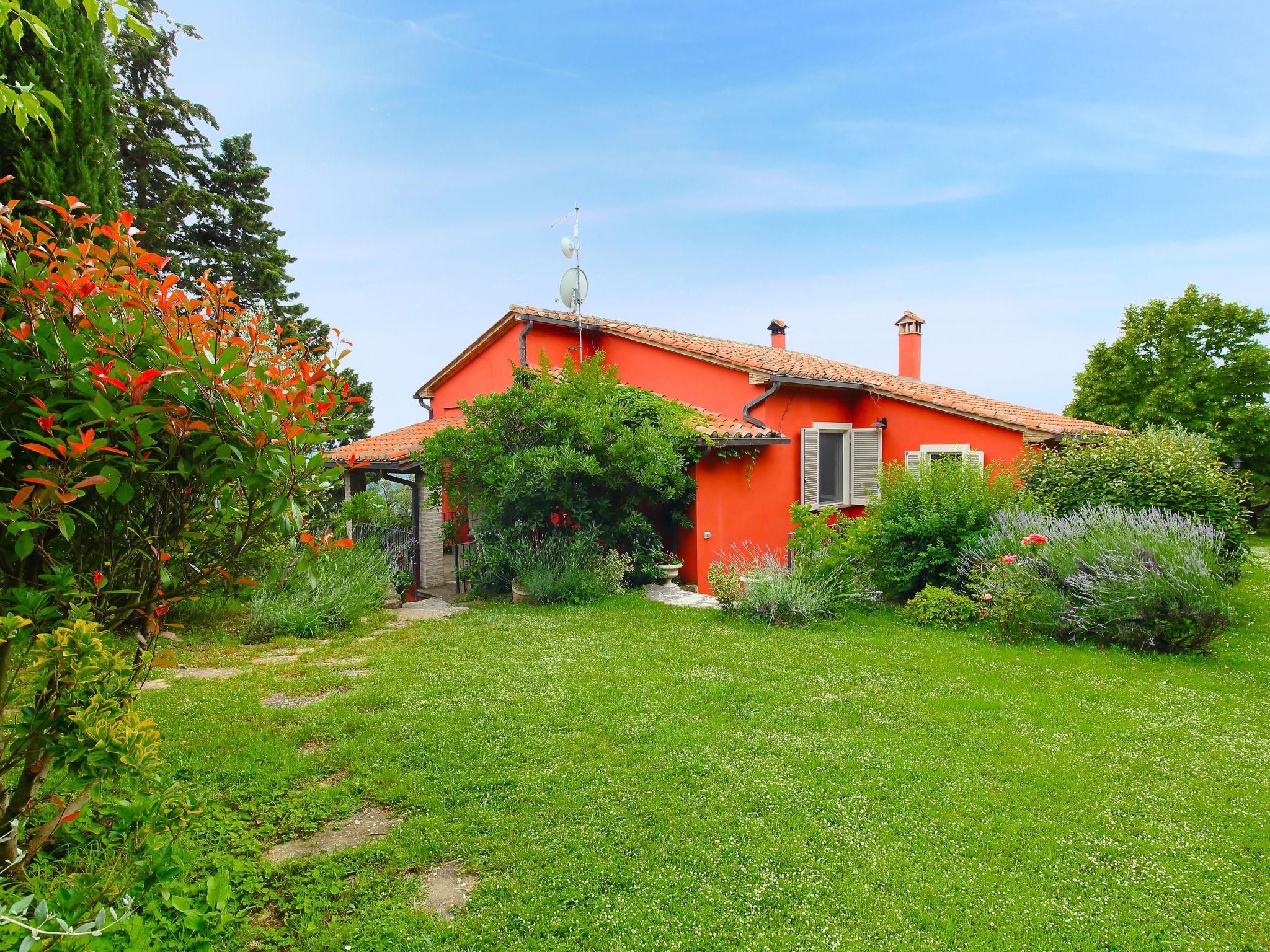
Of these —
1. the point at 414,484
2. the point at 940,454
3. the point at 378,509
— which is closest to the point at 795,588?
the point at 940,454

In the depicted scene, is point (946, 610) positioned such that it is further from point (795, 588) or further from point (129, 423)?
point (129, 423)

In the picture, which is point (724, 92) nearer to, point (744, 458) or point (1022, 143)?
point (1022, 143)

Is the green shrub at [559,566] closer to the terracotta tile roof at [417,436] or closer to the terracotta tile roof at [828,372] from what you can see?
the terracotta tile roof at [417,436]

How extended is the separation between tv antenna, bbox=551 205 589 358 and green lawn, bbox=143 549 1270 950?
949 cm

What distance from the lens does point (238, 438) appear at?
2.35 meters

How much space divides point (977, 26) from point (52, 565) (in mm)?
14592

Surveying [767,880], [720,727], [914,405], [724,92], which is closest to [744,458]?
[914,405]

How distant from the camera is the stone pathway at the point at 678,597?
10602mm

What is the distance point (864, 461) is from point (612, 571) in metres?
6.92

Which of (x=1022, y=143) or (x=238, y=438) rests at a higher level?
(x=1022, y=143)

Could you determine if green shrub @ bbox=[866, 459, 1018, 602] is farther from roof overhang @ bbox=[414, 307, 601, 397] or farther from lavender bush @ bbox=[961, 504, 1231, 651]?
roof overhang @ bbox=[414, 307, 601, 397]

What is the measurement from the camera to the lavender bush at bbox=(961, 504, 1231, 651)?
7684 mm

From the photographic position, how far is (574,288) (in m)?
14.7

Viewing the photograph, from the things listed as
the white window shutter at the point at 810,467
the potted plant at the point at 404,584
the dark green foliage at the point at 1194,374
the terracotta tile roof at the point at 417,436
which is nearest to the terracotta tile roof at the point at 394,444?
the terracotta tile roof at the point at 417,436
